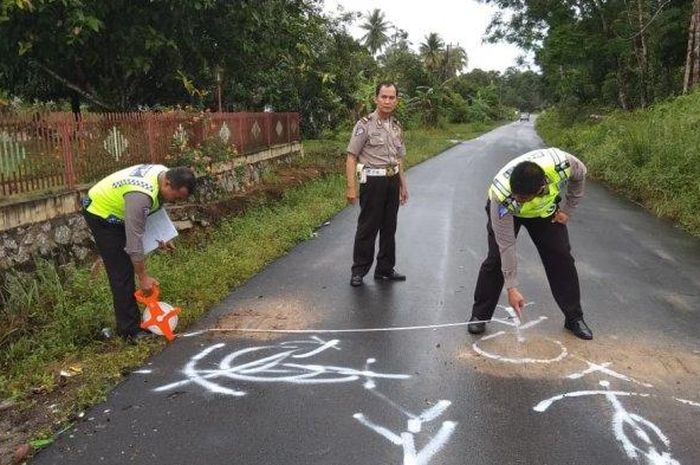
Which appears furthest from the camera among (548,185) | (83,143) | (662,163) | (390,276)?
(662,163)

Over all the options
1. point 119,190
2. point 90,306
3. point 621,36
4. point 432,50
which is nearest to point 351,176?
point 119,190

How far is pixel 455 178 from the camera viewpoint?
14969 millimetres

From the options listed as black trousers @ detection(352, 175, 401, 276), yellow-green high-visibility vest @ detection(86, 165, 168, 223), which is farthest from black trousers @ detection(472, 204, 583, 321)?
yellow-green high-visibility vest @ detection(86, 165, 168, 223)

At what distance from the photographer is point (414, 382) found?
3.81m

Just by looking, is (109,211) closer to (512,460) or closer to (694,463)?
(512,460)

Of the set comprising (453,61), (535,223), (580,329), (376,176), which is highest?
(453,61)

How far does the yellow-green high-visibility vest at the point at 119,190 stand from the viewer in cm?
416

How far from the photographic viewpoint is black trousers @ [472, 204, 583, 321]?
14.5ft

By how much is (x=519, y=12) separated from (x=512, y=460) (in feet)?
84.7

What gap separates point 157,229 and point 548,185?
281 cm

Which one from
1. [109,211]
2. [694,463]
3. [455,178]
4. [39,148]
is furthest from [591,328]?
[455,178]

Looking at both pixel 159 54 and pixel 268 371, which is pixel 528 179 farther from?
pixel 159 54

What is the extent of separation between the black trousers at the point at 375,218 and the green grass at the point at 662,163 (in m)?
4.78

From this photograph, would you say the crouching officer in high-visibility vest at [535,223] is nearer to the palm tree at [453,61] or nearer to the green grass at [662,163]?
the green grass at [662,163]
